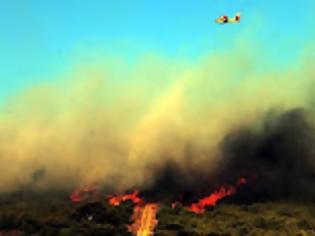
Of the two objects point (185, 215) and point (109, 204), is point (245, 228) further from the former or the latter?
point (109, 204)

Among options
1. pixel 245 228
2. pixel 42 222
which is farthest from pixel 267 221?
pixel 42 222

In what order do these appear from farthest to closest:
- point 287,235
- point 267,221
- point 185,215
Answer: point 185,215, point 267,221, point 287,235

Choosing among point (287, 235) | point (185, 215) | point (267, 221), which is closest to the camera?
point (287, 235)

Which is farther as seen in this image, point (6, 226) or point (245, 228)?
point (6, 226)

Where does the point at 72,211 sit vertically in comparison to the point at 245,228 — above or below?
above

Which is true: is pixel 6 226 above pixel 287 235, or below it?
above

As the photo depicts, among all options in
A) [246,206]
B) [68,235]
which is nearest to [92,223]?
[68,235]

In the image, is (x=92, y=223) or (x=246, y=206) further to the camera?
(x=246, y=206)

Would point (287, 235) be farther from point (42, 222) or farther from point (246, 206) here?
point (42, 222)
